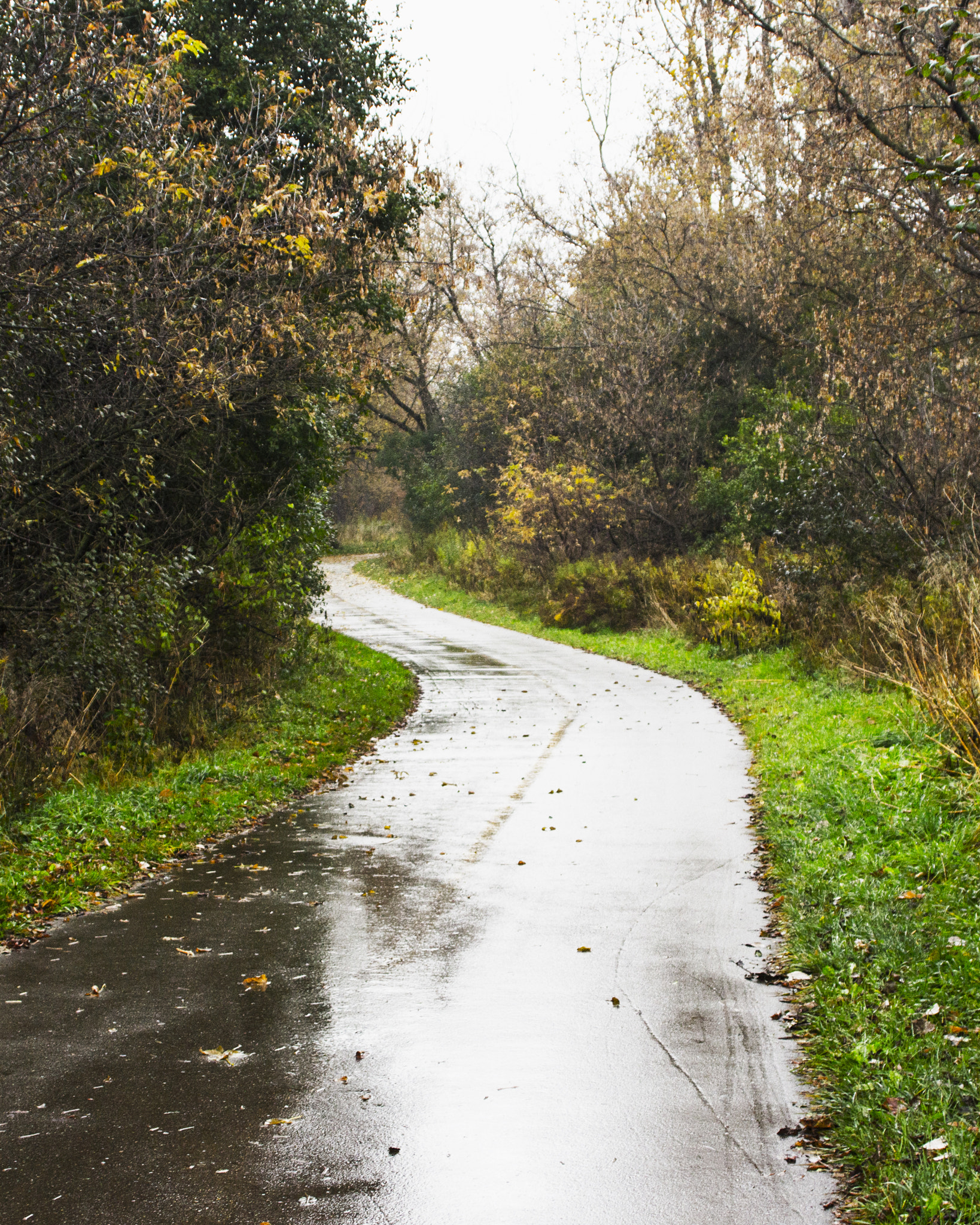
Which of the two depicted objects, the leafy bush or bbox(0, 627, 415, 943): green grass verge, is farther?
the leafy bush

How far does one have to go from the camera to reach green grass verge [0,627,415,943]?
7441 millimetres

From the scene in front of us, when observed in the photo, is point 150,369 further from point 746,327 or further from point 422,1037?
point 746,327

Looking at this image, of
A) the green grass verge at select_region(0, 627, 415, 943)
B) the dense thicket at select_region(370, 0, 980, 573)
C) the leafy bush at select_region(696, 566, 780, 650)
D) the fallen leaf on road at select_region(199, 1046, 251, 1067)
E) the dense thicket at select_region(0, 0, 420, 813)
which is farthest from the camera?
the leafy bush at select_region(696, 566, 780, 650)

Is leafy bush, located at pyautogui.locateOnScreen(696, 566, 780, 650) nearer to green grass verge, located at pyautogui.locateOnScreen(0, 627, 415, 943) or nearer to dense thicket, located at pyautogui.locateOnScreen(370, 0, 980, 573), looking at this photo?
dense thicket, located at pyautogui.locateOnScreen(370, 0, 980, 573)

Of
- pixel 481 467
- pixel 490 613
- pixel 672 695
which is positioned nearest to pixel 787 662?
pixel 672 695

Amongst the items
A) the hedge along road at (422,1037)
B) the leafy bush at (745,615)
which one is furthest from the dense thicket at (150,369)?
the leafy bush at (745,615)

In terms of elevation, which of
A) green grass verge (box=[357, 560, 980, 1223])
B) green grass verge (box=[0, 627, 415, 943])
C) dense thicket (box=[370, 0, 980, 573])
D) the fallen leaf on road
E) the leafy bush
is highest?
dense thicket (box=[370, 0, 980, 573])

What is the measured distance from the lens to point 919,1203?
11.4 ft

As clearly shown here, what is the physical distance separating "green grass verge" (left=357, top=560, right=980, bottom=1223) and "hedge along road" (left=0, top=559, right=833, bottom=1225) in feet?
0.67

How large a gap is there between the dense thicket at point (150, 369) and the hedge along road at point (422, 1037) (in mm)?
2637

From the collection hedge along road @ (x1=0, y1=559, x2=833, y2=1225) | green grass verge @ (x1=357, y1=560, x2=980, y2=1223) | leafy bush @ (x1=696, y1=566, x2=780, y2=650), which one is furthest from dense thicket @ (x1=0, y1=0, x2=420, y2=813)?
leafy bush @ (x1=696, y1=566, x2=780, y2=650)

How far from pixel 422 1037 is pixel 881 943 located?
7.94 feet

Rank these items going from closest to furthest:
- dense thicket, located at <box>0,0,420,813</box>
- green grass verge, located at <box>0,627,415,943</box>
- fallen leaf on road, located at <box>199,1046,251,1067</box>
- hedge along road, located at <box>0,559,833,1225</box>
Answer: hedge along road, located at <box>0,559,833,1225</box>, fallen leaf on road, located at <box>199,1046,251,1067</box>, green grass verge, located at <box>0,627,415,943</box>, dense thicket, located at <box>0,0,420,813</box>

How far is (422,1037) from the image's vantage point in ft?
16.3
